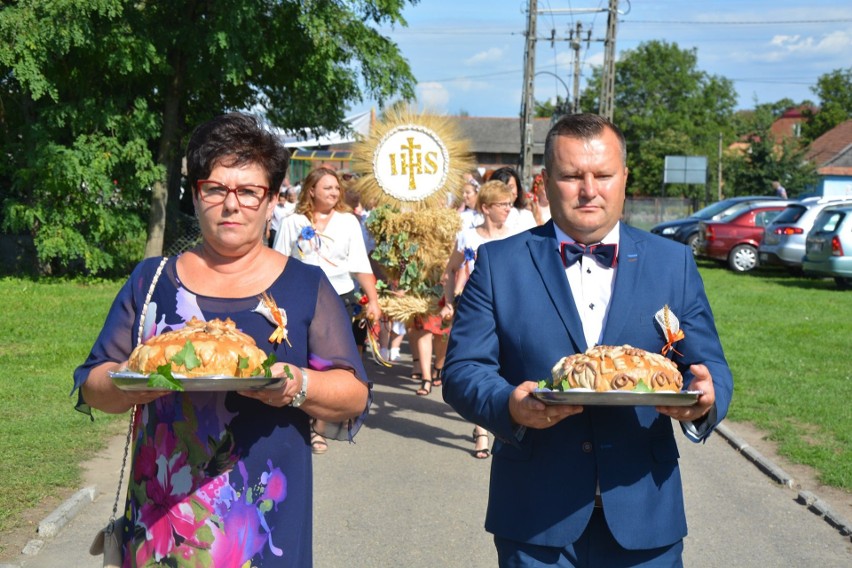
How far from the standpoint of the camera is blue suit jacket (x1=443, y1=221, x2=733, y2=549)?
3.25 meters

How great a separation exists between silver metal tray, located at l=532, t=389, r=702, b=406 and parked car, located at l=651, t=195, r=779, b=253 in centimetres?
3002

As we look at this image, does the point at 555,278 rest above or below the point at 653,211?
below

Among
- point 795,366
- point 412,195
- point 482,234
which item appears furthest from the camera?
point 795,366

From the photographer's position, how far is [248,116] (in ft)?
11.5

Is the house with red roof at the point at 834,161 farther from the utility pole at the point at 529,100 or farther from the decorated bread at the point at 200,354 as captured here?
the decorated bread at the point at 200,354

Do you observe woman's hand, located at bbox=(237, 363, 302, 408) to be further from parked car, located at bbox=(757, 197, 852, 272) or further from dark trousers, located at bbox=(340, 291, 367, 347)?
parked car, located at bbox=(757, 197, 852, 272)

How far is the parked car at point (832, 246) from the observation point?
909 inches

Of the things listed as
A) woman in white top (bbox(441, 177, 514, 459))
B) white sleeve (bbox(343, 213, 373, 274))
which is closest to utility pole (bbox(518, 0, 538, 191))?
woman in white top (bbox(441, 177, 514, 459))

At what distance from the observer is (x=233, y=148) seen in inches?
133

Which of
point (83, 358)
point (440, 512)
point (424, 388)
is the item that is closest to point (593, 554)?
point (440, 512)

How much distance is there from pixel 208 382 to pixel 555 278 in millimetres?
1103

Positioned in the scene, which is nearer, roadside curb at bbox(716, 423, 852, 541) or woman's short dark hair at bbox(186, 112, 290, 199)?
woman's short dark hair at bbox(186, 112, 290, 199)

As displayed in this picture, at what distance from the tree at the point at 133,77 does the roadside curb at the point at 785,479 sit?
1334 centimetres

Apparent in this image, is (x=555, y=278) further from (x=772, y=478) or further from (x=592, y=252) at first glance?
(x=772, y=478)
